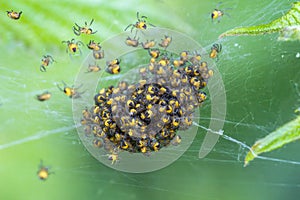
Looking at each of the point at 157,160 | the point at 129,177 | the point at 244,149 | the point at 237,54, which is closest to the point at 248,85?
the point at 237,54

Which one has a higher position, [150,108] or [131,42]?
[131,42]

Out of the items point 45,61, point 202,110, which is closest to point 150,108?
point 202,110

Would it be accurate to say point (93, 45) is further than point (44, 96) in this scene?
No

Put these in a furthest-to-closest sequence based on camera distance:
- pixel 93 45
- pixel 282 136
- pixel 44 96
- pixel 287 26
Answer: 1. pixel 44 96
2. pixel 93 45
3. pixel 287 26
4. pixel 282 136

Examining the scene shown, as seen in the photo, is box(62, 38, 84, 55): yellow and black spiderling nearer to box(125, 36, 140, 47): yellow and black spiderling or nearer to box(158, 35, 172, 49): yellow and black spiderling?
box(125, 36, 140, 47): yellow and black spiderling

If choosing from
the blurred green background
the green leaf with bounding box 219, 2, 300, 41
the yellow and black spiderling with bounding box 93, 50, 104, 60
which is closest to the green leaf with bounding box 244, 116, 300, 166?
the green leaf with bounding box 219, 2, 300, 41

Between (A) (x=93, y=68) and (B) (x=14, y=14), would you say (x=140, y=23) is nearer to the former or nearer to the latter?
(A) (x=93, y=68)
